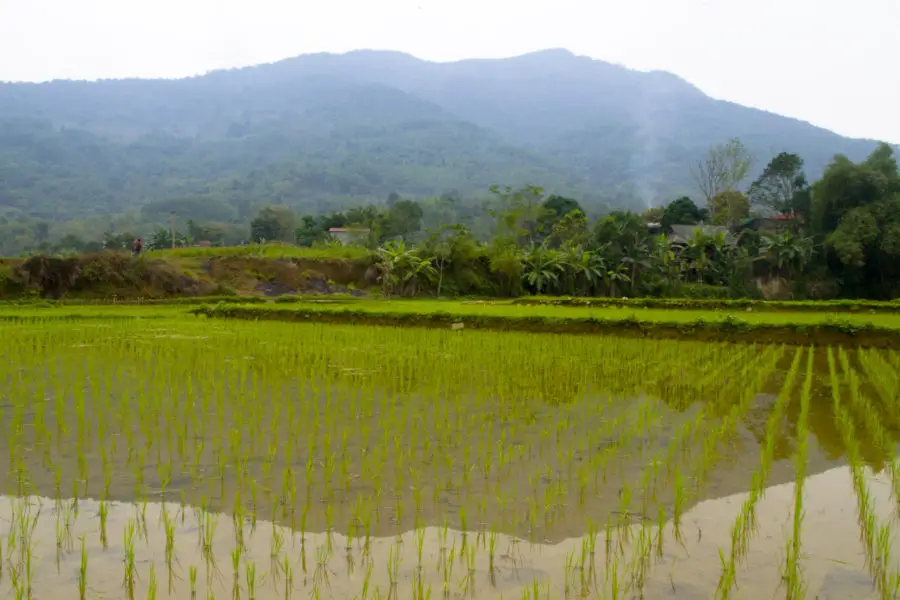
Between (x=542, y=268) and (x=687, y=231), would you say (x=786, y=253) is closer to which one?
(x=687, y=231)

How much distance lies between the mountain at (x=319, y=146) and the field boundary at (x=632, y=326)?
62.8 metres

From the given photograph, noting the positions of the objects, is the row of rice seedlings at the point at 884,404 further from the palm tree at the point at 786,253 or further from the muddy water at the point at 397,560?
the palm tree at the point at 786,253

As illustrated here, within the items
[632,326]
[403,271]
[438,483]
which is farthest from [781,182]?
[438,483]

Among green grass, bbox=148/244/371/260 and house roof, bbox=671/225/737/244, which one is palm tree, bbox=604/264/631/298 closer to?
house roof, bbox=671/225/737/244

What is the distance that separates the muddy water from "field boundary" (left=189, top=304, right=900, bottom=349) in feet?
30.3

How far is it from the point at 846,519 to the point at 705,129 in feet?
616

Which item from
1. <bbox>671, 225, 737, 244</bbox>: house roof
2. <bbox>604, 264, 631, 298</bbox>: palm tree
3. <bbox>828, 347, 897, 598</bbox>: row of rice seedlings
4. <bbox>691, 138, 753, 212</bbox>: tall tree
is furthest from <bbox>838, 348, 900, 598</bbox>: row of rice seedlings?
<bbox>691, 138, 753, 212</bbox>: tall tree

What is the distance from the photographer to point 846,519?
3.54 meters

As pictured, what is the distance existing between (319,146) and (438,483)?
13034 cm

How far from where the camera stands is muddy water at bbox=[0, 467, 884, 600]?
2.71 m

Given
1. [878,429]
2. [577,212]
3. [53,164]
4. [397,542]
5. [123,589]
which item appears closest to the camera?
[123,589]

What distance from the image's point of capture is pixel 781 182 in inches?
1815

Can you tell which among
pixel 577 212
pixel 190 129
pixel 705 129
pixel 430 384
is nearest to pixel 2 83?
pixel 190 129

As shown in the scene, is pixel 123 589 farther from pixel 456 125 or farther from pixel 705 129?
pixel 705 129
